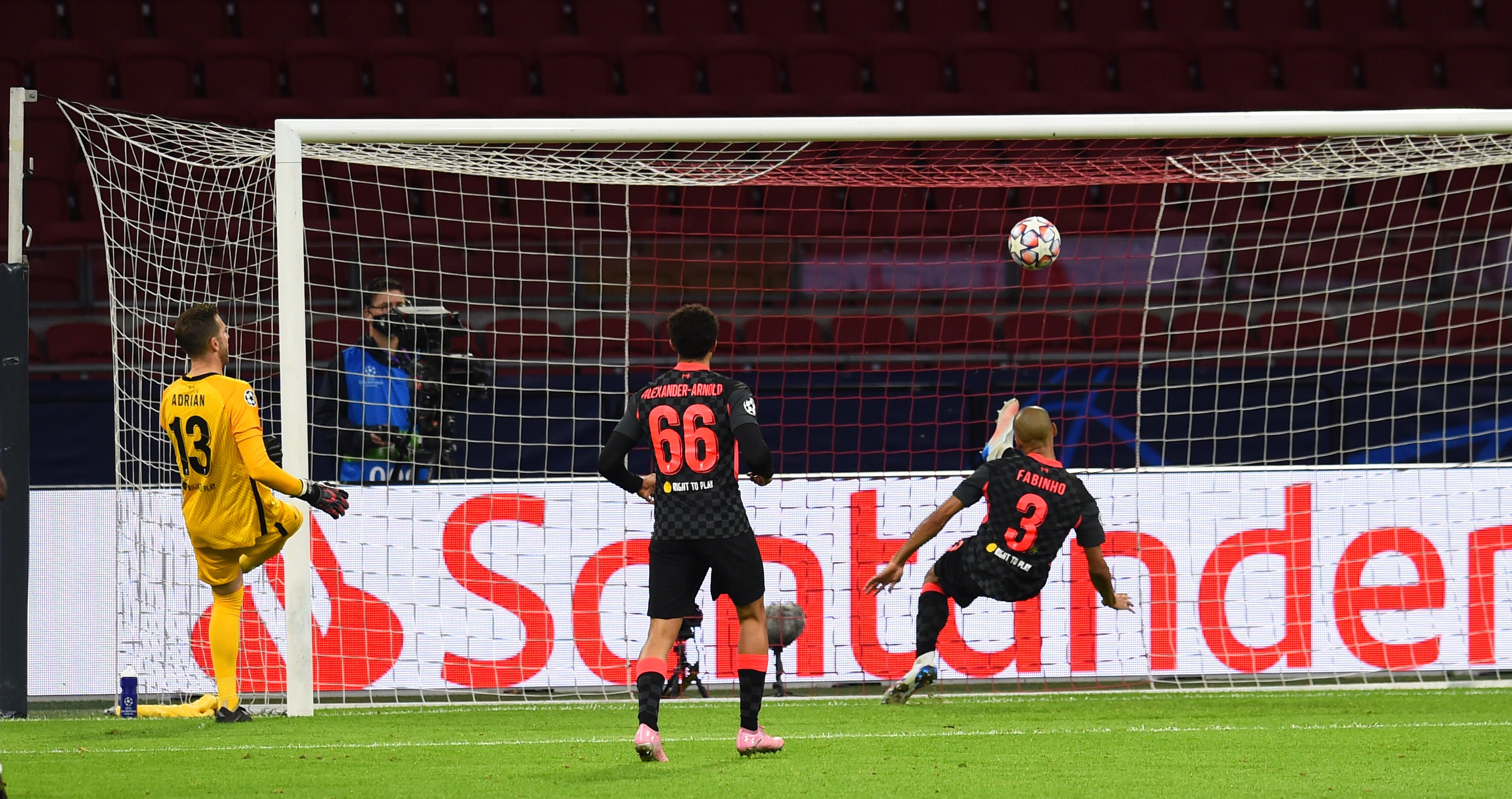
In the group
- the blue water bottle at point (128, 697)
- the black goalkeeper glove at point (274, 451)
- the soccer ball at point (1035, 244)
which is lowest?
the blue water bottle at point (128, 697)

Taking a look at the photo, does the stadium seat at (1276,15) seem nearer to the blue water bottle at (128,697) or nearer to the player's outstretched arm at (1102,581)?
the player's outstretched arm at (1102,581)

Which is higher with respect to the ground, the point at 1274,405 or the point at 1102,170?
the point at 1102,170

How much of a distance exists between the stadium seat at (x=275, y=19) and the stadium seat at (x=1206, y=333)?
8.70 meters

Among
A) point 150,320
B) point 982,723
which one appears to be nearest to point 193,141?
point 150,320

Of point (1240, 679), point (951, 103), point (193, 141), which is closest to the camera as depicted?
point (193, 141)

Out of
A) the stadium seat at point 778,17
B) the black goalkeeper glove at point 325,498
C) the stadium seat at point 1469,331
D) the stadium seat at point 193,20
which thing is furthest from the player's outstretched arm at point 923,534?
the stadium seat at point 193,20

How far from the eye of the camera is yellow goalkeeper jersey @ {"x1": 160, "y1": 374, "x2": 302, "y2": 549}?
21.6 feet

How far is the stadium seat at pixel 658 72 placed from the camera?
13.9m

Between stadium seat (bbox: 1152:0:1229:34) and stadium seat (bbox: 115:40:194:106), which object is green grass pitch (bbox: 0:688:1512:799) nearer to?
stadium seat (bbox: 115:40:194:106)

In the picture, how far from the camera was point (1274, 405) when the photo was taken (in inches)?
384

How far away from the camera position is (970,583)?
25.2 feet

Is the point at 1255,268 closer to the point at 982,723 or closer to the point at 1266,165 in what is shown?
the point at 1266,165

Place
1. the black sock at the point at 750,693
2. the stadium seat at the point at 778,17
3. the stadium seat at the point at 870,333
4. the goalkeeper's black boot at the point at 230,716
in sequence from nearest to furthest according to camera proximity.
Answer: the black sock at the point at 750,693 → the goalkeeper's black boot at the point at 230,716 → the stadium seat at the point at 870,333 → the stadium seat at the point at 778,17

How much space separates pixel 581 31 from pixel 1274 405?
810 cm
